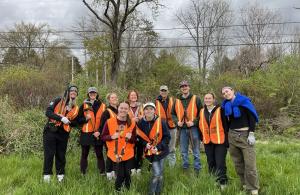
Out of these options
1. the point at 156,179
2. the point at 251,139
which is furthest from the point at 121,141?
the point at 251,139

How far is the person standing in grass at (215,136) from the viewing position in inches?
248

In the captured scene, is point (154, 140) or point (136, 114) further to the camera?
point (136, 114)

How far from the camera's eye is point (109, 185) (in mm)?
6000

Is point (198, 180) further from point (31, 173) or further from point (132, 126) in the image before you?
point (31, 173)

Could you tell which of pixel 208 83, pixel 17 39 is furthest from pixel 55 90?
pixel 17 39

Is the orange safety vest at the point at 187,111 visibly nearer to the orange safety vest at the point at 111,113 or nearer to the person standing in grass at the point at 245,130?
the person standing in grass at the point at 245,130

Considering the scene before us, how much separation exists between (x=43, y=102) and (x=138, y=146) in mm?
9373

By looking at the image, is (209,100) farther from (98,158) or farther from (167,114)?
(98,158)

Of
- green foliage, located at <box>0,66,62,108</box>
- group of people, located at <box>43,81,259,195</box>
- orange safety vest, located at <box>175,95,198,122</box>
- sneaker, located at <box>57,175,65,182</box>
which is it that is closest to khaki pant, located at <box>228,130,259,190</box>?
group of people, located at <box>43,81,259,195</box>

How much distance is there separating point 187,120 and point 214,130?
112 cm

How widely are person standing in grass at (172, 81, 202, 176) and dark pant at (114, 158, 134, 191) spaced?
1.84 metres

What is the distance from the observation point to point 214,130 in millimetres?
6363

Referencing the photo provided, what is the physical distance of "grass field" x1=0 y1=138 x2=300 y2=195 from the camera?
223 inches

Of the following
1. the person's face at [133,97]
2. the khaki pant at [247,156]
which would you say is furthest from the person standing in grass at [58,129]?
the khaki pant at [247,156]
